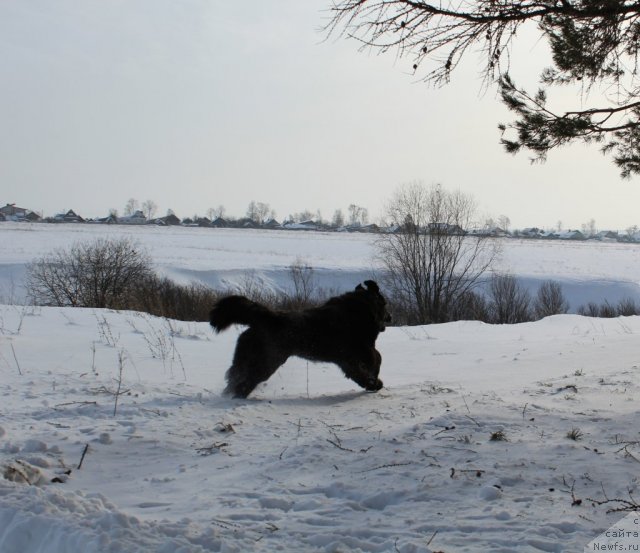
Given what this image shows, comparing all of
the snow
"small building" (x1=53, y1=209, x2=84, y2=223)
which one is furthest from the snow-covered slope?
"small building" (x1=53, y1=209, x2=84, y2=223)

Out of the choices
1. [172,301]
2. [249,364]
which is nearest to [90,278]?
[172,301]

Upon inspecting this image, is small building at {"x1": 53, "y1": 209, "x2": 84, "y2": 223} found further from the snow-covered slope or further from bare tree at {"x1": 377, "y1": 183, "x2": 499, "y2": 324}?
the snow-covered slope

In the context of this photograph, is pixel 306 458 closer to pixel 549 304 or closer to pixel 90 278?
pixel 90 278

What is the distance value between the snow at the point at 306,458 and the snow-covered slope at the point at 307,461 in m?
0.02

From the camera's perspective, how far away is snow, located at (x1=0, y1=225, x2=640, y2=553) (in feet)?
10.8

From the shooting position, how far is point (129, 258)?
36.8m

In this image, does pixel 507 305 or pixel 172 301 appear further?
pixel 507 305

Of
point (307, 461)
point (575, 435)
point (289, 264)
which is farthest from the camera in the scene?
point (289, 264)

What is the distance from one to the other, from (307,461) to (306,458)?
52 mm

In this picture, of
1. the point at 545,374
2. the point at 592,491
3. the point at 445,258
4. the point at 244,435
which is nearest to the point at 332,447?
the point at 244,435

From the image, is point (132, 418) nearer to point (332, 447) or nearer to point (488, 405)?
point (332, 447)

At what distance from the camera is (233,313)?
7059 millimetres

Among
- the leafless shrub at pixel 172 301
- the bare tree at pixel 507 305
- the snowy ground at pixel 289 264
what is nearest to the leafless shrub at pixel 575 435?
the leafless shrub at pixel 172 301

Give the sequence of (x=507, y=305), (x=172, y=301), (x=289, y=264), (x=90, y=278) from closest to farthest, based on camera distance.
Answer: (x=172, y=301) → (x=90, y=278) → (x=507, y=305) → (x=289, y=264)
